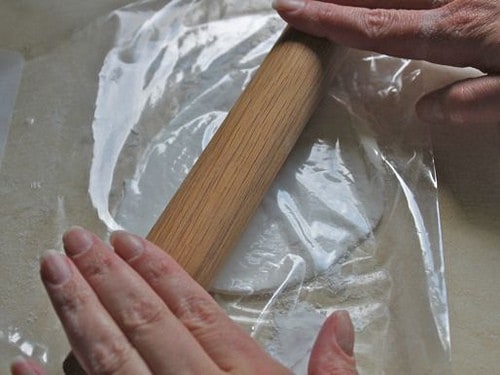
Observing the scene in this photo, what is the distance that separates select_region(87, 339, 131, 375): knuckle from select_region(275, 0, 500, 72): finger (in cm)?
56

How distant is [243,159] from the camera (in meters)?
0.91

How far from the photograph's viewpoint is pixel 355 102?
1083 millimetres

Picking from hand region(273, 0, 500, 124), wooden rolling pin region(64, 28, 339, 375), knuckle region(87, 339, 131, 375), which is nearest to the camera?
knuckle region(87, 339, 131, 375)

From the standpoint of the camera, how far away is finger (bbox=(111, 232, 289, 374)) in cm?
74

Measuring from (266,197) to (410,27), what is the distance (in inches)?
13.2

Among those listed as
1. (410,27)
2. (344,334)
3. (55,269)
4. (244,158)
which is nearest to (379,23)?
(410,27)

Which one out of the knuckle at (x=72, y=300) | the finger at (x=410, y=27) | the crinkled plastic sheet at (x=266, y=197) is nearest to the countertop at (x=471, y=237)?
the crinkled plastic sheet at (x=266, y=197)

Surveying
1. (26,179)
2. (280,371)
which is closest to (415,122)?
(280,371)

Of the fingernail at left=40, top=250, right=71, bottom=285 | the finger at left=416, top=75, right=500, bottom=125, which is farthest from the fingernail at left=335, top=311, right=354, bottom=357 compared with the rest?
the finger at left=416, top=75, right=500, bottom=125

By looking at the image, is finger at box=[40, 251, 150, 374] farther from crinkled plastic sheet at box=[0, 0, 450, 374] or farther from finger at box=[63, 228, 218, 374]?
crinkled plastic sheet at box=[0, 0, 450, 374]

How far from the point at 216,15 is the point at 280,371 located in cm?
69

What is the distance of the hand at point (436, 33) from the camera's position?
0.99 m

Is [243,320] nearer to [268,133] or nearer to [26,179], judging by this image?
[268,133]

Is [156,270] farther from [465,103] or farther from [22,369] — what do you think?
[465,103]
